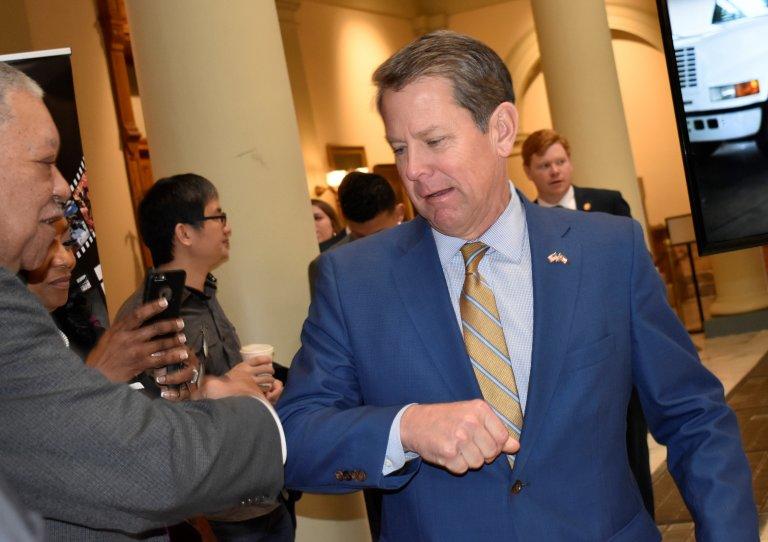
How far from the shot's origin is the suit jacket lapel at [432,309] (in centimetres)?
200

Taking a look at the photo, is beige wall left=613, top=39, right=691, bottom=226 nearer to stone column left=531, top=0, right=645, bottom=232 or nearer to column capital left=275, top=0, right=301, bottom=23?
column capital left=275, top=0, right=301, bottom=23

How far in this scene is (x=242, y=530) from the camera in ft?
10.7

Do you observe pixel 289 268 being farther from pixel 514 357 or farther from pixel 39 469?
pixel 39 469

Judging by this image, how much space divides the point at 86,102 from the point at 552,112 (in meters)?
4.65

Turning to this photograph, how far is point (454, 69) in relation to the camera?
205 centimetres

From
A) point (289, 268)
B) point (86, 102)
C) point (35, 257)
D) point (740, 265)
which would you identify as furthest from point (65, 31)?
point (35, 257)

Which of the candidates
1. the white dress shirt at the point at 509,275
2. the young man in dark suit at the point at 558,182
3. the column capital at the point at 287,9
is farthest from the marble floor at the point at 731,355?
the column capital at the point at 287,9

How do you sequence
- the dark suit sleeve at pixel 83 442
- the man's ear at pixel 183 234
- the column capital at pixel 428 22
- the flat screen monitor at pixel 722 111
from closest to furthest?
the dark suit sleeve at pixel 83 442, the flat screen monitor at pixel 722 111, the man's ear at pixel 183 234, the column capital at pixel 428 22

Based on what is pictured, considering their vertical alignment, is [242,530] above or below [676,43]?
below

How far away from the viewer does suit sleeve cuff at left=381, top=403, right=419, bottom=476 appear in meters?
1.84

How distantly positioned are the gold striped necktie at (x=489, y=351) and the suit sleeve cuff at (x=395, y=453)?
22cm

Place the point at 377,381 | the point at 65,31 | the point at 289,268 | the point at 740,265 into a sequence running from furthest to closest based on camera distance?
the point at 740,265 → the point at 65,31 → the point at 289,268 → the point at 377,381

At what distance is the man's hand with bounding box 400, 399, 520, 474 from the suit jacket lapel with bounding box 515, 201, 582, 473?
0.88ft

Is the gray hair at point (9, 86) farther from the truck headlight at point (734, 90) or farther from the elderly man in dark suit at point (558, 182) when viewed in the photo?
the elderly man in dark suit at point (558, 182)
